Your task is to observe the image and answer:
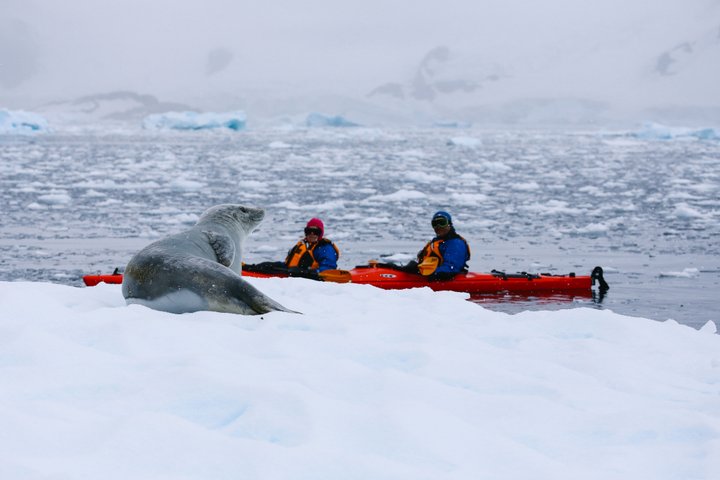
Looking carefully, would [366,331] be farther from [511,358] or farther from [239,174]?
[239,174]

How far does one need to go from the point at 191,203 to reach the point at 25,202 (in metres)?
3.06

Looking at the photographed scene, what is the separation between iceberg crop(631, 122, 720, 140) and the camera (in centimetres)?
5509

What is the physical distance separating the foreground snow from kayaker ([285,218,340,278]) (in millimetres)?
3736

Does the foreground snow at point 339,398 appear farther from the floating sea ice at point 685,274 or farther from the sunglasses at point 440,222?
the floating sea ice at point 685,274

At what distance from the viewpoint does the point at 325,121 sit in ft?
258

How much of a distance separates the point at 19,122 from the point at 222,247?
55047mm

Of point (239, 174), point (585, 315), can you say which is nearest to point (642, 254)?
point (585, 315)

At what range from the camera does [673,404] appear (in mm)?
3488

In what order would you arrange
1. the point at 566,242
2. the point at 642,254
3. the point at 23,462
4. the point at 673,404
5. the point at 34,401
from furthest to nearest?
the point at 566,242
the point at 642,254
the point at 673,404
the point at 34,401
the point at 23,462

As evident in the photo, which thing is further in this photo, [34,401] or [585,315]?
[585,315]

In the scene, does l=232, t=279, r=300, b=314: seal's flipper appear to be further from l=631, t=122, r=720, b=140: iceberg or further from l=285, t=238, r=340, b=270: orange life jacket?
l=631, t=122, r=720, b=140: iceberg

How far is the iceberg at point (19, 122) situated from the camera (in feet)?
176

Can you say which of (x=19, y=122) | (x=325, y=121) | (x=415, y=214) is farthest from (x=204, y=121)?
(x=415, y=214)

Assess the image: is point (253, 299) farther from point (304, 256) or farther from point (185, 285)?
point (304, 256)
